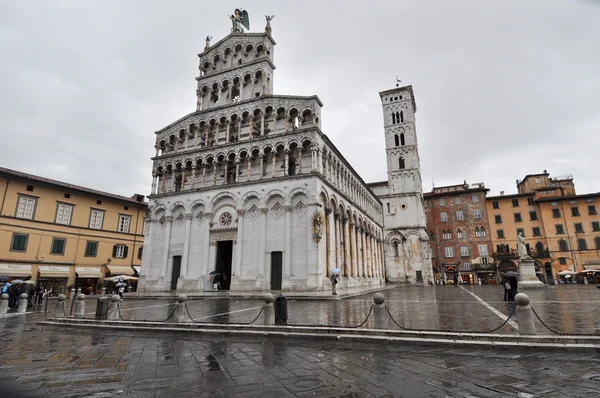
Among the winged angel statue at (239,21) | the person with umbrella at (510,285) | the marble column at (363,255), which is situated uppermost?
the winged angel statue at (239,21)

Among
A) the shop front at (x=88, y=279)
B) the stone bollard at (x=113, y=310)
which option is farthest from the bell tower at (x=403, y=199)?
the stone bollard at (x=113, y=310)

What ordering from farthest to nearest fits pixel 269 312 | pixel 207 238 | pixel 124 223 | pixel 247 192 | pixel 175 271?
pixel 124 223, pixel 175 271, pixel 207 238, pixel 247 192, pixel 269 312

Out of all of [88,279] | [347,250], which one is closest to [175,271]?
[88,279]

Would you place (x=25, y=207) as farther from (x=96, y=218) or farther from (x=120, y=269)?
(x=120, y=269)

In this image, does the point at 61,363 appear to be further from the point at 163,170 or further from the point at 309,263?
the point at 163,170

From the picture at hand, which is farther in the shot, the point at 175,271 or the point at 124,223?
the point at 124,223

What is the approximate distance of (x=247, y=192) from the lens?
24.3m

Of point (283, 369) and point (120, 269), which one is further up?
point (120, 269)

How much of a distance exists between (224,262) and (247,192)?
22.3 feet

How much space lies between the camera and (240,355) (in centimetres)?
713

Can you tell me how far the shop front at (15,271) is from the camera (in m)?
24.2

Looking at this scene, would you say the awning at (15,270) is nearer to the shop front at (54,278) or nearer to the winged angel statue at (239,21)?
the shop front at (54,278)

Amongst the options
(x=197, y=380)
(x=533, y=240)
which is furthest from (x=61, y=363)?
(x=533, y=240)

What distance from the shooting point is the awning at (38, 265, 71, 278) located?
26.7 meters
